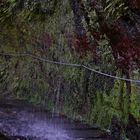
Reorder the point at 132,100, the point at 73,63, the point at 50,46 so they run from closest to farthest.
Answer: the point at 132,100 → the point at 73,63 → the point at 50,46

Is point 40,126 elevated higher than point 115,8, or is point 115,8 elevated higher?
point 115,8

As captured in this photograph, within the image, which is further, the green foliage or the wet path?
the wet path

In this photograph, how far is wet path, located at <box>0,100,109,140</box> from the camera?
18.9 ft

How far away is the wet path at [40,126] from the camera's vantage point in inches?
227

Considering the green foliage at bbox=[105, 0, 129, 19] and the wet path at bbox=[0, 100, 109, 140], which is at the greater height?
the green foliage at bbox=[105, 0, 129, 19]

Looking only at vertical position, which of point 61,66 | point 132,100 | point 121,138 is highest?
point 61,66

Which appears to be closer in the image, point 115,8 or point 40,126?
point 115,8

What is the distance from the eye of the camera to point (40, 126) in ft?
20.8

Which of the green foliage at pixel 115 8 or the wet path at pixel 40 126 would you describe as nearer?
the green foliage at pixel 115 8

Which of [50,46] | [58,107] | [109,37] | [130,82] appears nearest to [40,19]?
[50,46]

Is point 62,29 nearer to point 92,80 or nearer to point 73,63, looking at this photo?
point 73,63

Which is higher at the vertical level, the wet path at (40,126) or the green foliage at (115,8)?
the green foliage at (115,8)

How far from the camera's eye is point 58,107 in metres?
7.19

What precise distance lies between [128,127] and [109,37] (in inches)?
48.8
